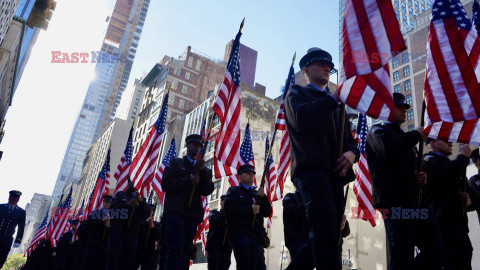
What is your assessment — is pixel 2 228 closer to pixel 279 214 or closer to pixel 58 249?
pixel 58 249

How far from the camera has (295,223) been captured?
7.21 m

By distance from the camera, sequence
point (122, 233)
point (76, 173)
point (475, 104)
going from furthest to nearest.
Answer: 1. point (76, 173)
2. point (122, 233)
3. point (475, 104)

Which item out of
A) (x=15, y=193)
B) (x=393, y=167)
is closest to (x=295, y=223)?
(x=393, y=167)

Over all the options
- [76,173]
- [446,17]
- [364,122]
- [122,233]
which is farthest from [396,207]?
[76,173]

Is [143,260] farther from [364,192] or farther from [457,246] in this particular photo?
[457,246]

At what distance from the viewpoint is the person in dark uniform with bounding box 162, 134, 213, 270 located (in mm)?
5598

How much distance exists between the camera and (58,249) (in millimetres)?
16797

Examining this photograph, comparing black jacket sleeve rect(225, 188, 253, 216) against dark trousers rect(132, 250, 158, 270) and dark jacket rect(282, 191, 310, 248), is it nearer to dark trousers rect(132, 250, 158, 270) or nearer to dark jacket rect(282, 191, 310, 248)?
dark jacket rect(282, 191, 310, 248)

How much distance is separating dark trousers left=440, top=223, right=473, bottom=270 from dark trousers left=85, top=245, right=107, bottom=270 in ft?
25.7

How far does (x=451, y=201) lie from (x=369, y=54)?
2471 millimetres

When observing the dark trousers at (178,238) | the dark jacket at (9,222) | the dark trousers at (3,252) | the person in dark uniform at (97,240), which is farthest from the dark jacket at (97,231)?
the dark trousers at (178,238)

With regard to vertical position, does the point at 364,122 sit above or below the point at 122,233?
above

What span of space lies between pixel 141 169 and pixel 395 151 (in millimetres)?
9375

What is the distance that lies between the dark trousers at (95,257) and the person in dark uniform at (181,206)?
4.14 m
